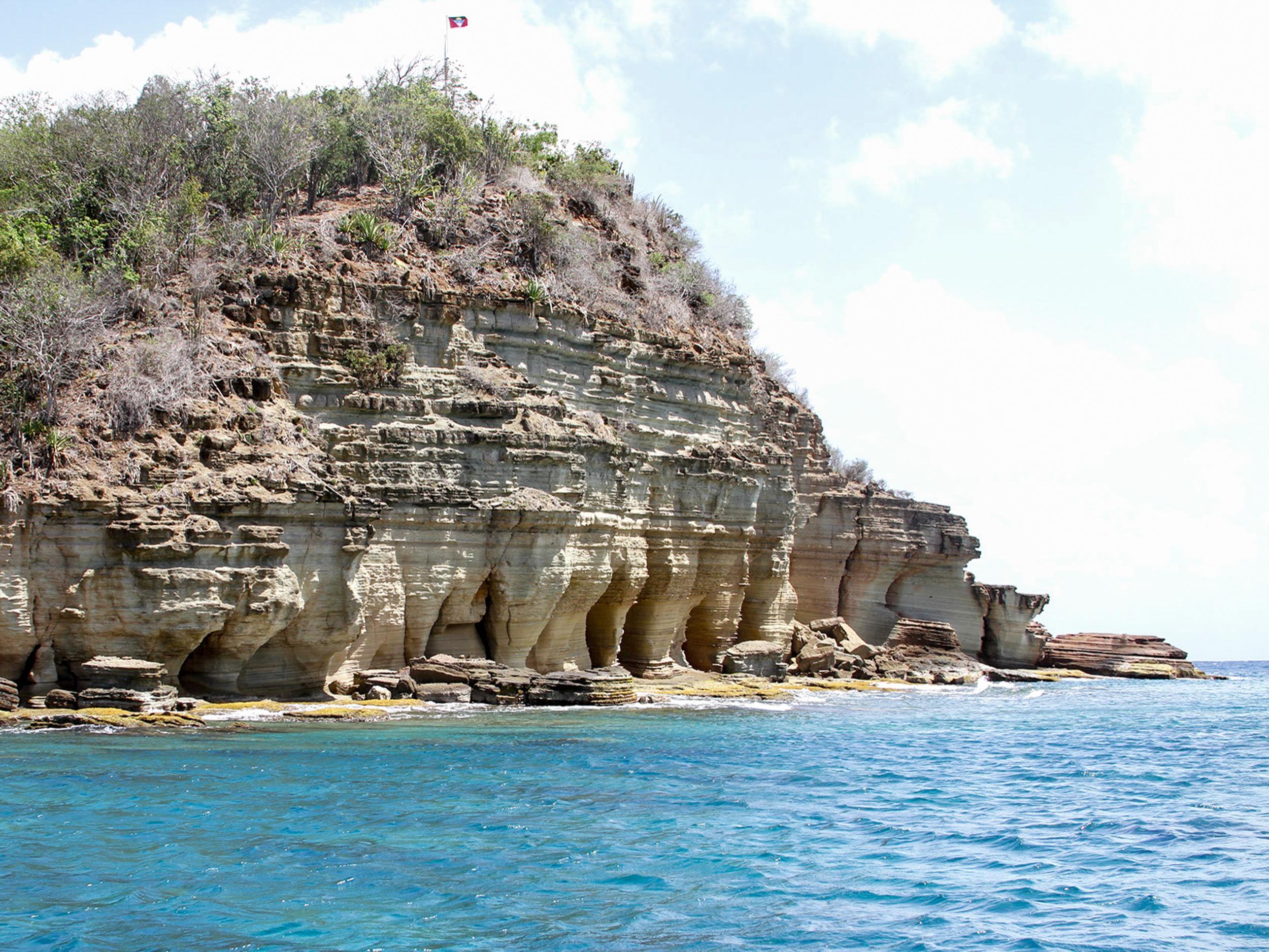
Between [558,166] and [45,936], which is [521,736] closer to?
[45,936]

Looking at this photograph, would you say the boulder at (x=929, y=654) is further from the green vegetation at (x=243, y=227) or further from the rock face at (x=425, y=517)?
the green vegetation at (x=243, y=227)

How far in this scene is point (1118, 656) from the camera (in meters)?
52.8

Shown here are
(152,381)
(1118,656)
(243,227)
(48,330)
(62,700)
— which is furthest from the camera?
(1118,656)

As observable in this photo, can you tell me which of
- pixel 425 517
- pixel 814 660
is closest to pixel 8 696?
pixel 425 517

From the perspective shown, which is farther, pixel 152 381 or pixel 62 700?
pixel 152 381

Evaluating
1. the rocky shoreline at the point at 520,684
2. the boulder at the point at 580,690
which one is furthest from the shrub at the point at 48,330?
the boulder at the point at 580,690

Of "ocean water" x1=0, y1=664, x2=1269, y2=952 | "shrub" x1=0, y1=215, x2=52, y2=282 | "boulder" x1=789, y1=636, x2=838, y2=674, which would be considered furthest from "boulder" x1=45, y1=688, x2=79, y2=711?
"boulder" x1=789, y1=636, x2=838, y2=674

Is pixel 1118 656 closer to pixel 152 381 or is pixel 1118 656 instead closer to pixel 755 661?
pixel 755 661

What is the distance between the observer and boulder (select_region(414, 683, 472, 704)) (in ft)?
80.0

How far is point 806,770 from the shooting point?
Result: 64.3 ft

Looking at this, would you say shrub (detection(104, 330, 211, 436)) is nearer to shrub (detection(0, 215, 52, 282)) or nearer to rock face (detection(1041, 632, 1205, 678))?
shrub (detection(0, 215, 52, 282))

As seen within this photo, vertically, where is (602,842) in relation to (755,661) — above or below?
below

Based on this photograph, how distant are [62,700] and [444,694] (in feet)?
23.7

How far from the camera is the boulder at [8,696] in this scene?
19.7 m
